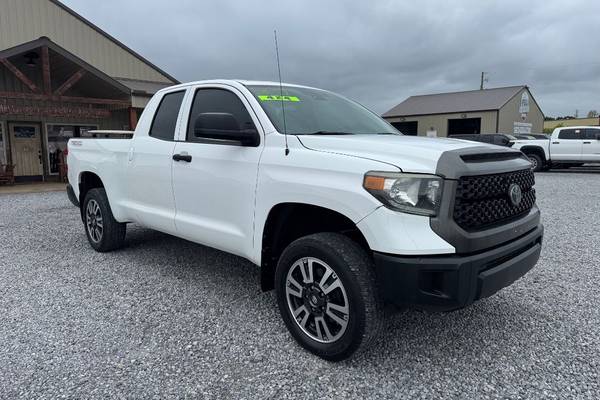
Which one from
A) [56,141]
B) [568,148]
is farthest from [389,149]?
[568,148]

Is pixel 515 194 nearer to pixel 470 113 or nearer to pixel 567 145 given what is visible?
pixel 567 145

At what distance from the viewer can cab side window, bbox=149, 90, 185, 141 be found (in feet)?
14.1

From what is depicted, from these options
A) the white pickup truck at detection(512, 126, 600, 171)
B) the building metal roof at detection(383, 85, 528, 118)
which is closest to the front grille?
the white pickup truck at detection(512, 126, 600, 171)

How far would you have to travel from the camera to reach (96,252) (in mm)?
5570

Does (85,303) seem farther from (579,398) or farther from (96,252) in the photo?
(579,398)

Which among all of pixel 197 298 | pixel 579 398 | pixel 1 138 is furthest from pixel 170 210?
pixel 1 138

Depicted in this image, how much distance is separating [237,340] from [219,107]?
6.50 feet

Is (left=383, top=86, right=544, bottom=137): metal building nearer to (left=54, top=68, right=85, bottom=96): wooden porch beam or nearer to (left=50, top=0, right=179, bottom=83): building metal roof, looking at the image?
(left=50, top=0, right=179, bottom=83): building metal roof

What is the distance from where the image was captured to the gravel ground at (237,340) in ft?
8.58

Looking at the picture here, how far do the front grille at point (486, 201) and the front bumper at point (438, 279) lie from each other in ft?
0.66

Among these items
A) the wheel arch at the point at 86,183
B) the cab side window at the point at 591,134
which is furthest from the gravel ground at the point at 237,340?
the cab side window at the point at 591,134

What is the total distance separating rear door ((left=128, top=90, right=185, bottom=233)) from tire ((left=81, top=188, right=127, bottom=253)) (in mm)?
712

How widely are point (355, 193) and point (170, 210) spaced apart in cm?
222

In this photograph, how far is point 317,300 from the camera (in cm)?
288
